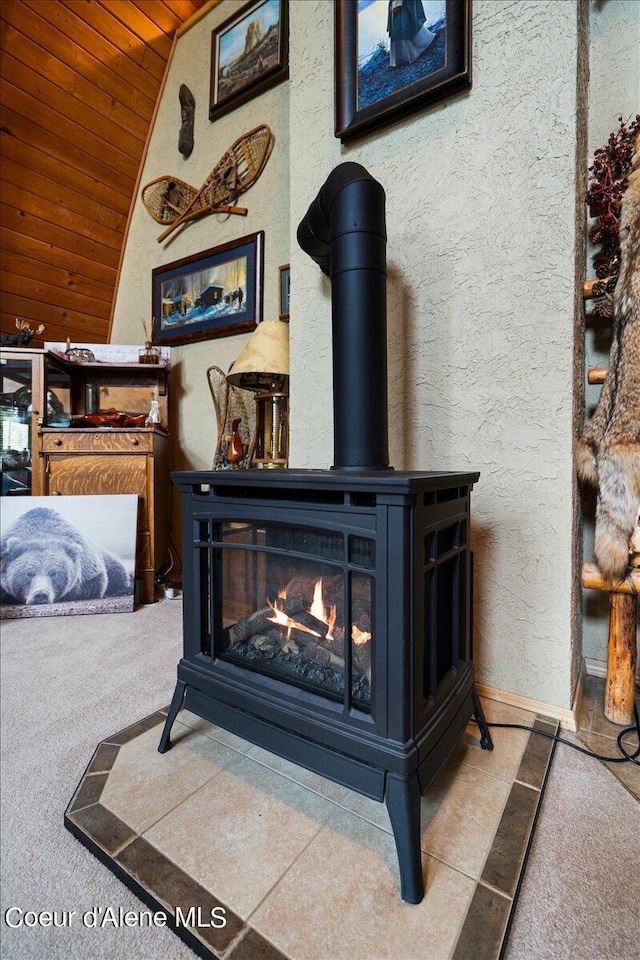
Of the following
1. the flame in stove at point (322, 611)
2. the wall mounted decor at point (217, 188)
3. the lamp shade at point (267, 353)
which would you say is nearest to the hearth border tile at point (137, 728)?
the flame in stove at point (322, 611)

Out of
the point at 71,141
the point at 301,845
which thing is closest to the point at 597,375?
the point at 301,845

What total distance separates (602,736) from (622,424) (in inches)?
36.9

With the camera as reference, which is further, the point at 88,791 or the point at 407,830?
the point at 88,791

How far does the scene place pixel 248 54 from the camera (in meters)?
2.56

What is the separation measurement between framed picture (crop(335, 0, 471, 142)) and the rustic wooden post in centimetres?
170

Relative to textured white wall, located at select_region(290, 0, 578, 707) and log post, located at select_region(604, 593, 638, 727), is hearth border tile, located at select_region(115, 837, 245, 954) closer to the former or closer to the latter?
textured white wall, located at select_region(290, 0, 578, 707)

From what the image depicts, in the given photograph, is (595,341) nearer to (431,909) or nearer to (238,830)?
(431,909)

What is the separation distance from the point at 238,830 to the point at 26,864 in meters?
0.44

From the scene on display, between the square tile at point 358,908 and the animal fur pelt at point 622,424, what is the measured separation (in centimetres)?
95

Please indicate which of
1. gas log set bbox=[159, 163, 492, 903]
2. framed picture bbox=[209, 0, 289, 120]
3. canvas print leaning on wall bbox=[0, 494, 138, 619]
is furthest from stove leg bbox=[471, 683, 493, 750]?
framed picture bbox=[209, 0, 289, 120]

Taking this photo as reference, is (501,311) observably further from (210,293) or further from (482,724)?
(210,293)

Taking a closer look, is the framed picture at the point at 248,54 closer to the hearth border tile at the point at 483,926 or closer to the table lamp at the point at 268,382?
the table lamp at the point at 268,382

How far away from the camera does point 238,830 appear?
97 cm

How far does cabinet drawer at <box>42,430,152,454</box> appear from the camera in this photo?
241cm
